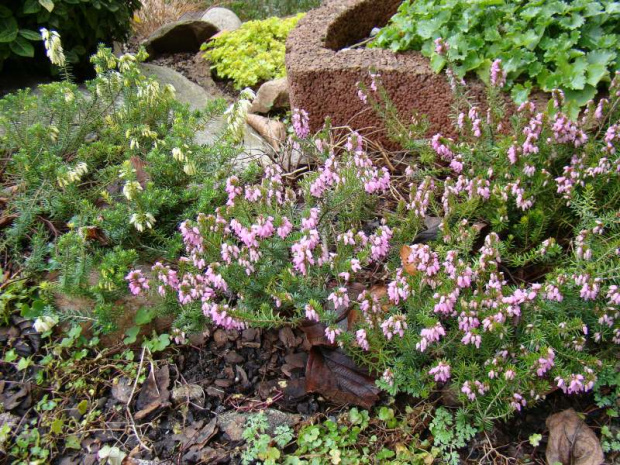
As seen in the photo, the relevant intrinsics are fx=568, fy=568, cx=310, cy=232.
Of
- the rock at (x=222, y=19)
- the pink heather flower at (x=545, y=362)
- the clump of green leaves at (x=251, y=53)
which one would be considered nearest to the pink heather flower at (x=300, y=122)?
the pink heather flower at (x=545, y=362)

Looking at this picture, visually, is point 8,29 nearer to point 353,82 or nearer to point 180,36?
point 180,36

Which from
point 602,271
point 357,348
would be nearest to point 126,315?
point 357,348

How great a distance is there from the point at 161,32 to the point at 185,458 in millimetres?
5503

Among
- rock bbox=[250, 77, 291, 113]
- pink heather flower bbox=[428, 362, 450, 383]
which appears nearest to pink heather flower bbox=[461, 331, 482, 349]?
pink heather flower bbox=[428, 362, 450, 383]

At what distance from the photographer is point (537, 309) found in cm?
244

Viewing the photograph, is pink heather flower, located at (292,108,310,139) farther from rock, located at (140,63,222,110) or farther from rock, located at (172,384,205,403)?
rock, located at (140,63,222,110)

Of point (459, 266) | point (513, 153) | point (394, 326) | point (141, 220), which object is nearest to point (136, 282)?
point (141, 220)

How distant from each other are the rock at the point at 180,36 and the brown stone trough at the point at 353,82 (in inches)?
106

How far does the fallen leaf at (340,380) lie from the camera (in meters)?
2.68

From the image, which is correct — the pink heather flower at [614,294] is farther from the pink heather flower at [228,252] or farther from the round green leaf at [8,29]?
the round green leaf at [8,29]

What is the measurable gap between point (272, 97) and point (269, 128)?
1.57 ft

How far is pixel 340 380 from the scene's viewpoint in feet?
8.96

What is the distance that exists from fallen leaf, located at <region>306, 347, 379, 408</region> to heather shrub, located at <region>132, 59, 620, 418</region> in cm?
10

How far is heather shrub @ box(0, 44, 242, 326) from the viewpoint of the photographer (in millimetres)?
3035
